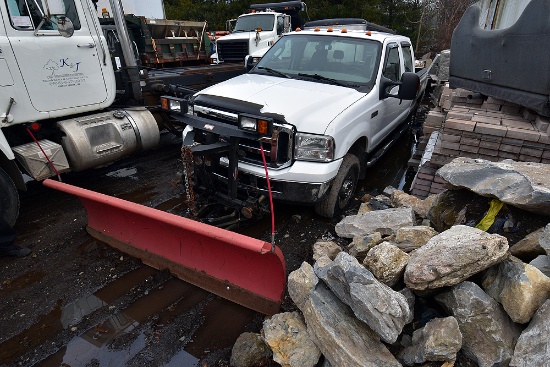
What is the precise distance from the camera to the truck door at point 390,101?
185 inches

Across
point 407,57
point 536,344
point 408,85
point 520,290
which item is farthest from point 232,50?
point 536,344

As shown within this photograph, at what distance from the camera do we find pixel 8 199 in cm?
378

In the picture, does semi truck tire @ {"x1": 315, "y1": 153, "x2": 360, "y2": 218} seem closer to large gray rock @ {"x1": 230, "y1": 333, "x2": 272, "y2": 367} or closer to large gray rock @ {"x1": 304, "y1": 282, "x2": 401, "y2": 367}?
large gray rock @ {"x1": 304, "y1": 282, "x2": 401, "y2": 367}

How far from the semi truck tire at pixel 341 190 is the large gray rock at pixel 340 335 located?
67.5 inches

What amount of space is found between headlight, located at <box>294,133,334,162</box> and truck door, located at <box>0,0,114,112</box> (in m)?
3.06

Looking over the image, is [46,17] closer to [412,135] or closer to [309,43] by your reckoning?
[309,43]

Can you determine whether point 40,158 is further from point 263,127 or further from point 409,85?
point 409,85

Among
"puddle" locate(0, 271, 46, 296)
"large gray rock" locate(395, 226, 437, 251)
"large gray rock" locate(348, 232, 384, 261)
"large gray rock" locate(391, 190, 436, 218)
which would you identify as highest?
"large gray rock" locate(395, 226, 437, 251)

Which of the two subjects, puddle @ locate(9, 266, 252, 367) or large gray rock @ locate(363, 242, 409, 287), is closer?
large gray rock @ locate(363, 242, 409, 287)

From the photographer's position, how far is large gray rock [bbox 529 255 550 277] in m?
2.26

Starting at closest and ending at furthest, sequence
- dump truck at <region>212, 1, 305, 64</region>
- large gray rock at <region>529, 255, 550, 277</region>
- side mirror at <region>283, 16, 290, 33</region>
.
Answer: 1. large gray rock at <region>529, 255, 550, 277</region>
2. dump truck at <region>212, 1, 305, 64</region>
3. side mirror at <region>283, 16, 290, 33</region>

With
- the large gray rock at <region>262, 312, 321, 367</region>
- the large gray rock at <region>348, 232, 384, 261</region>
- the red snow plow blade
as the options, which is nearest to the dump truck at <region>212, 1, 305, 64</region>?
the red snow plow blade

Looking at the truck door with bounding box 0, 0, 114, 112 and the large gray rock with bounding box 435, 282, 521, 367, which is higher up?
the truck door with bounding box 0, 0, 114, 112

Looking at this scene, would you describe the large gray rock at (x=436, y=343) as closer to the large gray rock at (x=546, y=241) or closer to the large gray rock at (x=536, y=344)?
the large gray rock at (x=536, y=344)
